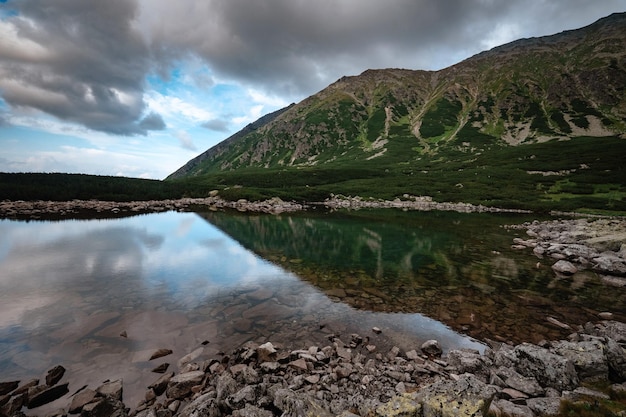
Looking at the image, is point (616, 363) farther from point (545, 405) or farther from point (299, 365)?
point (299, 365)

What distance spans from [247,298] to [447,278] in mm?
15540

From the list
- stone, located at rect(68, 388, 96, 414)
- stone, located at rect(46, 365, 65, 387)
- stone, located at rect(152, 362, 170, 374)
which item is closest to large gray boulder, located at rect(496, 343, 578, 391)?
stone, located at rect(152, 362, 170, 374)

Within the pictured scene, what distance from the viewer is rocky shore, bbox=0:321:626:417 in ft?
24.9

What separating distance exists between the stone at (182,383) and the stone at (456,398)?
7.35 metres

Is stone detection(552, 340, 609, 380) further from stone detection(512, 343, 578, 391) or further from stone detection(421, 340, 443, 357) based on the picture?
stone detection(421, 340, 443, 357)

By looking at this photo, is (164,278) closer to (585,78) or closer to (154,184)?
(154,184)

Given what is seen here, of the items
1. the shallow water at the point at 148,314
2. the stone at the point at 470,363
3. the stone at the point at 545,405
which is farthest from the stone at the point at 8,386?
the stone at the point at 545,405

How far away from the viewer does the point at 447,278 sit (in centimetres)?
2391

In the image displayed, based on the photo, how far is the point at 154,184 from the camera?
4178 inches

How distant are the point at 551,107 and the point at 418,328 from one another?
222898 millimetres

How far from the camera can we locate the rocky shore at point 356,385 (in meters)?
7.58

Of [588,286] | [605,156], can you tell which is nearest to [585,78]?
[605,156]

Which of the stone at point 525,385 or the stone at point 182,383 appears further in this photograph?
the stone at point 182,383

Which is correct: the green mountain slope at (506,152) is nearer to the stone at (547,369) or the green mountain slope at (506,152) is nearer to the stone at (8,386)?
the stone at (8,386)
